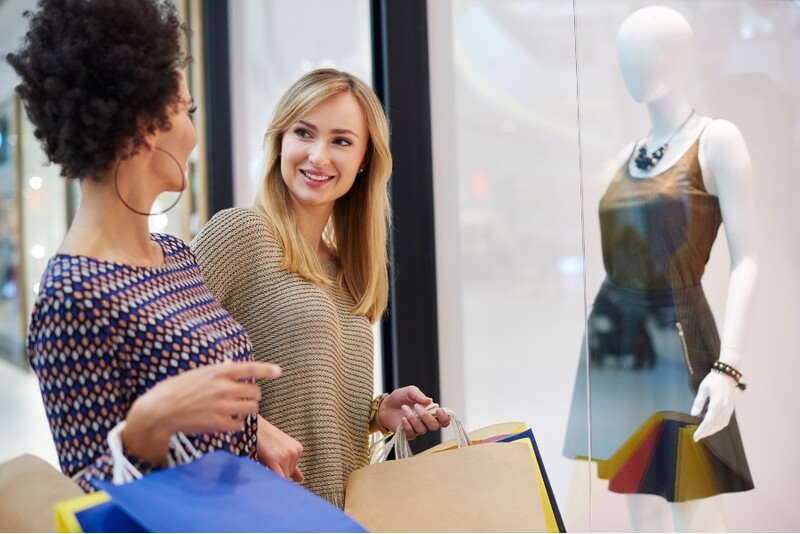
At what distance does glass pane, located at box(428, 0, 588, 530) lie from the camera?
2.59m

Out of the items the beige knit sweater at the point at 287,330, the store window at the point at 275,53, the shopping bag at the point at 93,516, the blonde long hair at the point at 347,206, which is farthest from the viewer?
the store window at the point at 275,53

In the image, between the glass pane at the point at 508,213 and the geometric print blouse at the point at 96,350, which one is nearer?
the geometric print blouse at the point at 96,350

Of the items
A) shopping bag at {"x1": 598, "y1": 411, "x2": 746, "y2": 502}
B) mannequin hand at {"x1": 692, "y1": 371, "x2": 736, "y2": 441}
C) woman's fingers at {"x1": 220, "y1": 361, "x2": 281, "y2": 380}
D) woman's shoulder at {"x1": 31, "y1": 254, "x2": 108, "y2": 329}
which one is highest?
woman's shoulder at {"x1": 31, "y1": 254, "x2": 108, "y2": 329}

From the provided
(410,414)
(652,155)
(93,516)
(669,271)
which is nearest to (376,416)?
(410,414)

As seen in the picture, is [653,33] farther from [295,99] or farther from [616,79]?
[295,99]

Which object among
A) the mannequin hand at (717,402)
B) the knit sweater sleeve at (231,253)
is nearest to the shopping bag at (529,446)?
the knit sweater sleeve at (231,253)

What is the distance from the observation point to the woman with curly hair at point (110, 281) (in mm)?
971

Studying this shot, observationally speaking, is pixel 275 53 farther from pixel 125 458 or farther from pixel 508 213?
pixel 125 458

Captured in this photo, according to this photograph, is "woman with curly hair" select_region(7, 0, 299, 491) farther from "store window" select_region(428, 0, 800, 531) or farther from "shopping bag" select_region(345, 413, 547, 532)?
"store window" select_region(428, 0, 800, 531)

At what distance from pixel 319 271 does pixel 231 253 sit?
8.2 inches

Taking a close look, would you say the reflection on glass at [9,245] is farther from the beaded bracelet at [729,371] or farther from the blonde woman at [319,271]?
the beaded bracelet at [729,371]

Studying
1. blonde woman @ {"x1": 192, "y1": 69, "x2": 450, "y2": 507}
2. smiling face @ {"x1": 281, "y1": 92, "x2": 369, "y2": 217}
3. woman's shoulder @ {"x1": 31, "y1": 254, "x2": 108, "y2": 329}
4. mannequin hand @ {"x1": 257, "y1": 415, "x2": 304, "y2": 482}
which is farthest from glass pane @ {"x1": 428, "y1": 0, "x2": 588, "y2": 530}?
woman's shoulder @ {"x1": 31, "y1": 254, "x2": 108, "y2": 329}

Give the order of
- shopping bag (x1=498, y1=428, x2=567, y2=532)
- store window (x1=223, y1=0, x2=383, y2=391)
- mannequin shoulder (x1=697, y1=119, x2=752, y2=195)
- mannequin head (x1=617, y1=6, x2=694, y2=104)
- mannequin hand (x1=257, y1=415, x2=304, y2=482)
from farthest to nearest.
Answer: store window (x1=223, y1=0, x2=383, y2=391)
mannequin head (x1=617, y1=6, x2=694, y2=104)
mannequin shoulder (x1=697, y1=119, x2=752, y2=195)
shopping bag (x1=498, y1=428, x2=567, y2=532)
mannequin hand (x1=257, y1=415, x2=304, y2=482)

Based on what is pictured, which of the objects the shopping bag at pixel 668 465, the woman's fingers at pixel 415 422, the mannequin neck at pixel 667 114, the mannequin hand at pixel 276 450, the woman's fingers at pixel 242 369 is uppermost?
the mannequin neck at pixel 667 114
